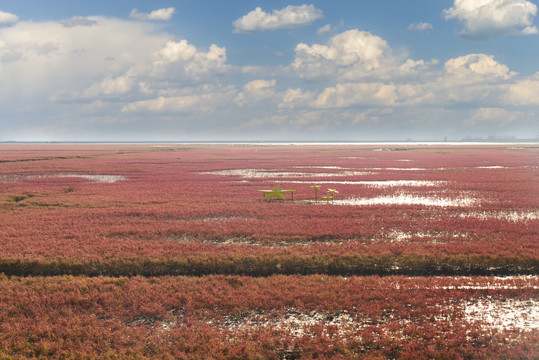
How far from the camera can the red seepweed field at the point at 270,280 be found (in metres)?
10.8

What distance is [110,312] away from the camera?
1281 cm

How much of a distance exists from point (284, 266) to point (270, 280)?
1.93 m

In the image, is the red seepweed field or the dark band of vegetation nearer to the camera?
the red seepweed field

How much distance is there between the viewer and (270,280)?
15.5 meters

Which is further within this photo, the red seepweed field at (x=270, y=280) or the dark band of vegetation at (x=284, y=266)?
the dark band of vegetation at (x=284, y=266)

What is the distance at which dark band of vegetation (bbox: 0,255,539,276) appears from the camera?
55.8 feet

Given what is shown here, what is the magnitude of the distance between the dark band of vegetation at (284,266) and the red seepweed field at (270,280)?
0.18 feet

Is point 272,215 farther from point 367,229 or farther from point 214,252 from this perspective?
point 214,252

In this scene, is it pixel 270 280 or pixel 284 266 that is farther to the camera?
pixel 284 266

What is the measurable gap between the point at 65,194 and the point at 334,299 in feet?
109

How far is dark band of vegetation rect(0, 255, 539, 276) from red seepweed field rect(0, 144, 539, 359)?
6cm

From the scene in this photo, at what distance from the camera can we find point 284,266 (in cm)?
1731

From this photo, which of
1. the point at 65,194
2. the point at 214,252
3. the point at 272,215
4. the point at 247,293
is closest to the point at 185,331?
the point at 247,293

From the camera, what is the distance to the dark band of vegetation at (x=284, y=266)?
17.0 meters
